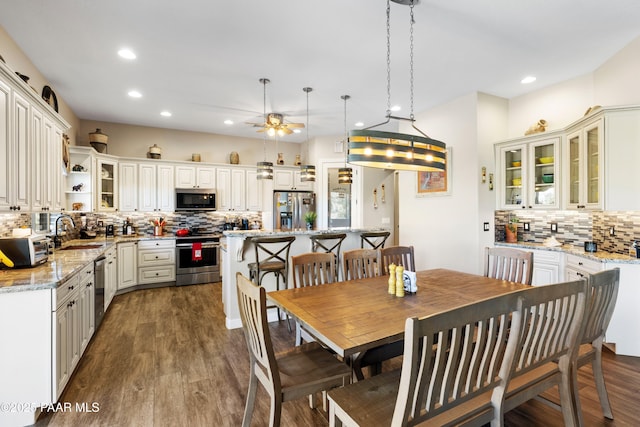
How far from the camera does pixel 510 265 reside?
2.82m

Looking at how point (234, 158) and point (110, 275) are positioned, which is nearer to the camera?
point (110, 275)

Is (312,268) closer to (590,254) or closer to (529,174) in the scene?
(590,254)

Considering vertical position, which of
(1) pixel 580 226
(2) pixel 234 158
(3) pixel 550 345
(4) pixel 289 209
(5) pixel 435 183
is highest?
(2) pixel 234 158

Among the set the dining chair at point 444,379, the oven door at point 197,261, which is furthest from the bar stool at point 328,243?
the oven door at point 197,261

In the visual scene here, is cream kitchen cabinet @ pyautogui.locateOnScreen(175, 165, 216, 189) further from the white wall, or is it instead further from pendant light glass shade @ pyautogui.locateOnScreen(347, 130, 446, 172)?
pendant light glass shade @ pyautogui.locateOnScreen(347, 130, 446, 172)

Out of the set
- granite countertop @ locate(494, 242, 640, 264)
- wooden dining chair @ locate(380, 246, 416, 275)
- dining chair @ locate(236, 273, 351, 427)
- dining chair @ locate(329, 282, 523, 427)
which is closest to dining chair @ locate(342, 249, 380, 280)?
wooden dining chair @ locate(380, 246, 416, 275)

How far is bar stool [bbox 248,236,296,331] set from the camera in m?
3.40

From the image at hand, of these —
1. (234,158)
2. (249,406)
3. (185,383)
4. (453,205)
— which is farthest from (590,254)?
(234,158)

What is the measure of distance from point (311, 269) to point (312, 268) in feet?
0.04

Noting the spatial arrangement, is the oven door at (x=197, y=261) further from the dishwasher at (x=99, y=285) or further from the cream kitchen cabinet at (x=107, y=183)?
the dishwasher at (x=99, y=285)

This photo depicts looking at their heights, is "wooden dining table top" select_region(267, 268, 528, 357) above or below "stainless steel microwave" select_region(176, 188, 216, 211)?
below

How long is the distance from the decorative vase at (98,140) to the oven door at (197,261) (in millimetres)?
2011

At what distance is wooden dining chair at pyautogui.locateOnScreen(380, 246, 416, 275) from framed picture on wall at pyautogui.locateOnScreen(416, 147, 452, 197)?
184 centimetres

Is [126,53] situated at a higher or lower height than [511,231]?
higher
